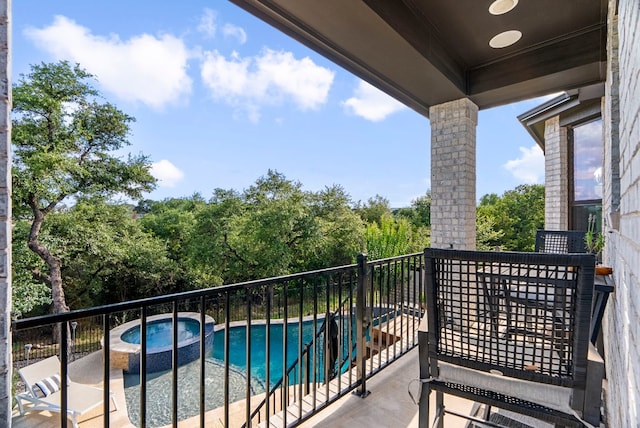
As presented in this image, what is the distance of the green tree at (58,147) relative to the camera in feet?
27.9

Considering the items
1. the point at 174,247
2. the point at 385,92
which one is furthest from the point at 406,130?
the point at 385,92

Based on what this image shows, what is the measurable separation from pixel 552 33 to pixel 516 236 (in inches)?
633

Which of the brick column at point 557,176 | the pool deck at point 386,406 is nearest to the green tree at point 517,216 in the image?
the brick column at point 557,176

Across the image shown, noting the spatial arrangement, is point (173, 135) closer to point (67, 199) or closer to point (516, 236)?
point (67, 199)

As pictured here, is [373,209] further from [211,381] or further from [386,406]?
[386,406]

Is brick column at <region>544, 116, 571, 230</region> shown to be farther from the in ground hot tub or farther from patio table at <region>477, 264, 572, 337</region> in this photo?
the in ground hot tub

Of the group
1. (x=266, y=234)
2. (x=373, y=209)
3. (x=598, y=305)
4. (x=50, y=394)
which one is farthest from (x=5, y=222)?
(x=373, y=209)

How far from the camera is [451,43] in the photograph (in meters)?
3.35

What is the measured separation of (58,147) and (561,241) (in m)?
12.0

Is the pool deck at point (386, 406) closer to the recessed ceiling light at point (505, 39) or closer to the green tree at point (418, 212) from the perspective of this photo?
the recessed ceiling light at point (505, 39)

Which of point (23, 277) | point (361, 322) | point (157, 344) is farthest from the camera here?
point (23, 277)

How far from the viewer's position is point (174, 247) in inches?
623

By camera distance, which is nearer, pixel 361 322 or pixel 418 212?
pixel 361 322

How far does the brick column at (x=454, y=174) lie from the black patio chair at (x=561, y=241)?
0.74 m
